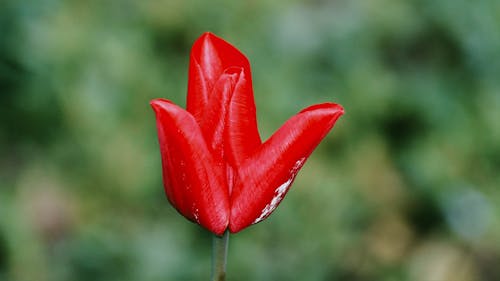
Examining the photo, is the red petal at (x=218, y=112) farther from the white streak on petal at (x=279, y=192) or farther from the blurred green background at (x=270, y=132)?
the blurred green background at (x=270, y=132)

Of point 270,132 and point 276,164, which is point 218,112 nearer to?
point 276,164

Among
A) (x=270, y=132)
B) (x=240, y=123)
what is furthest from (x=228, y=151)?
(x=270, y=132)

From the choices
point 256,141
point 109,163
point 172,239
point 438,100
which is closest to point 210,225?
point 256,141

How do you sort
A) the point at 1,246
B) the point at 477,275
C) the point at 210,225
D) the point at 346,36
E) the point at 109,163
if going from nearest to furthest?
the point at 210,225
the point at 1,246
the point at 109,163
the point at 477,275
the point at 346,36

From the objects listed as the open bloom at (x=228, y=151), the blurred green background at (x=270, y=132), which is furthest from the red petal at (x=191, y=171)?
the blurred green background at (x=270, y=132)

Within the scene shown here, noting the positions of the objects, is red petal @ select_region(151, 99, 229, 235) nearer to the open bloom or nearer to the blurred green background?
the open bloom

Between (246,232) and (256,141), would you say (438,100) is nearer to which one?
(246,232)
